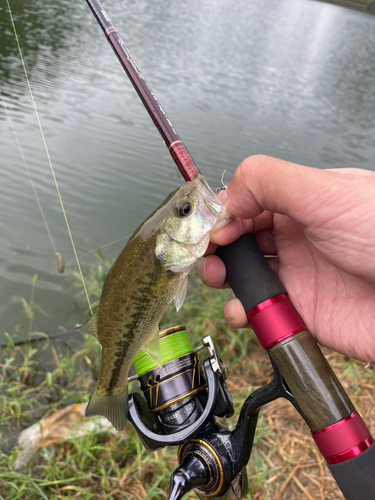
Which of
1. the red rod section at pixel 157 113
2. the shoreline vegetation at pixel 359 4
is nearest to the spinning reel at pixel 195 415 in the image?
the red rod section at pixel 157 113

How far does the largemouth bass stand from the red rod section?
19 cm

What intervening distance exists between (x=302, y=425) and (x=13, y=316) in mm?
3212

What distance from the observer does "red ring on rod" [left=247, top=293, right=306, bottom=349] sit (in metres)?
1.60

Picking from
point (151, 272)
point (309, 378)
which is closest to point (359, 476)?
point (309, 378)

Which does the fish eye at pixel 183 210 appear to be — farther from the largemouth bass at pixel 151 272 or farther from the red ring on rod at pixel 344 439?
the red ring on rod at pixel 344 439

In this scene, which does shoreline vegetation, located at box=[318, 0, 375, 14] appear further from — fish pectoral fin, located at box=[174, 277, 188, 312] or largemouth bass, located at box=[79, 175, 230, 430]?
fish pectoral fin, located at box=[174, 277, 188, 312]

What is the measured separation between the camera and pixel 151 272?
178 cm

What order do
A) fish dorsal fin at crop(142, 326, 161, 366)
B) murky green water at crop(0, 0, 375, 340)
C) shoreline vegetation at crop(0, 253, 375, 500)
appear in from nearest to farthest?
fish dorsal fin at crop(142, 326, 161, 366)
shoreline vegetation at crop(0, 253, 375, 500)
murky green water at crop(0, 0, 375, 340)

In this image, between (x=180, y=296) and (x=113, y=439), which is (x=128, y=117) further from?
(x=180, y=296)

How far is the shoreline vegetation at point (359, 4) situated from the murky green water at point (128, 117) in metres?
19.3

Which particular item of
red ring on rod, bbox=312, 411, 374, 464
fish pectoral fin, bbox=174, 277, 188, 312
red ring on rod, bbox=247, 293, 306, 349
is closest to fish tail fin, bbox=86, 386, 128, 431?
fish pectoral fin, bbox=174, 277, 188, 312

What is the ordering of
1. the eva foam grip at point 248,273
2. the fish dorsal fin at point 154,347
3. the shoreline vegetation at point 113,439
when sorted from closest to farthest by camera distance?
the eva foam grip at point 248,273
the fish dorsal fin at point 154,347
the shoreline vegetation at point 113,439

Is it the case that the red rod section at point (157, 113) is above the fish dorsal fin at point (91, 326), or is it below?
above

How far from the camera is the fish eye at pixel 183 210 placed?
1749mm
